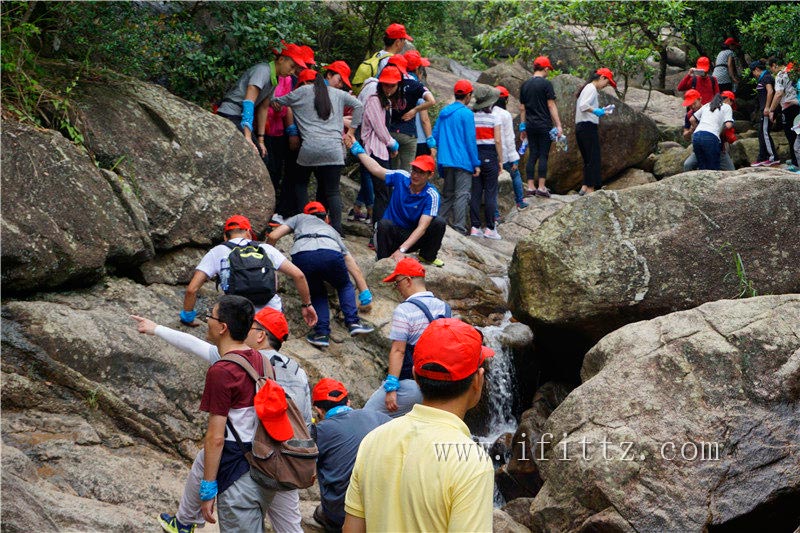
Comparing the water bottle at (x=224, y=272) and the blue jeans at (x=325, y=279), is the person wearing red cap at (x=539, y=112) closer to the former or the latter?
the blue jeans at (x=325, y=279)

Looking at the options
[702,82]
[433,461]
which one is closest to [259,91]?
[433,461]

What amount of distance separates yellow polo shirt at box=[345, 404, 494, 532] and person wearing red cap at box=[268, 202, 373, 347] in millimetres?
5503

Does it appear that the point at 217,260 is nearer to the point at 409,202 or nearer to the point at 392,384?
the point at 392,384

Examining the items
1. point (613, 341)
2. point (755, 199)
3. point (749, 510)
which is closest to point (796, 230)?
point (755, 199)

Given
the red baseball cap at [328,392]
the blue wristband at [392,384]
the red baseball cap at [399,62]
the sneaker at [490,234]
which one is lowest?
the sneaker at [490,234]

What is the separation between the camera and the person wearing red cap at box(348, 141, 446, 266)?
32.2 feet

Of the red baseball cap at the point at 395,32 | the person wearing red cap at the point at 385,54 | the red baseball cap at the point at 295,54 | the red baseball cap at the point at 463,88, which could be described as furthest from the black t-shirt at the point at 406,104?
the red baseball cap at the point at 295,54

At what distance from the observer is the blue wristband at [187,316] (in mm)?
8417

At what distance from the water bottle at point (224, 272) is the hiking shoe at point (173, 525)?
2.45m

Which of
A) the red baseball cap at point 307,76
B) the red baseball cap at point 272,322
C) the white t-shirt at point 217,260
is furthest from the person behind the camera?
the red baseball cap at point 307,76

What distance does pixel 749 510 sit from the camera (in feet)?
22.7

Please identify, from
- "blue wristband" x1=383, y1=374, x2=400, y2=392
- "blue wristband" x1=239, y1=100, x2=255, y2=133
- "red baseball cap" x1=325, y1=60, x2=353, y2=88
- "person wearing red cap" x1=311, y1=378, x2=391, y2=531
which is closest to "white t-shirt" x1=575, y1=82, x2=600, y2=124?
"red baseball cap" x1=325, y1=60, x2=353, y2=88

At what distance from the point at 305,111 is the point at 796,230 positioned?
18.1 ft

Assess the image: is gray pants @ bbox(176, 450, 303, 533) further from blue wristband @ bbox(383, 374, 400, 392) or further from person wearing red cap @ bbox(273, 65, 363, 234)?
person wearing red cap @ bbox(273, 65, 363, 234)
